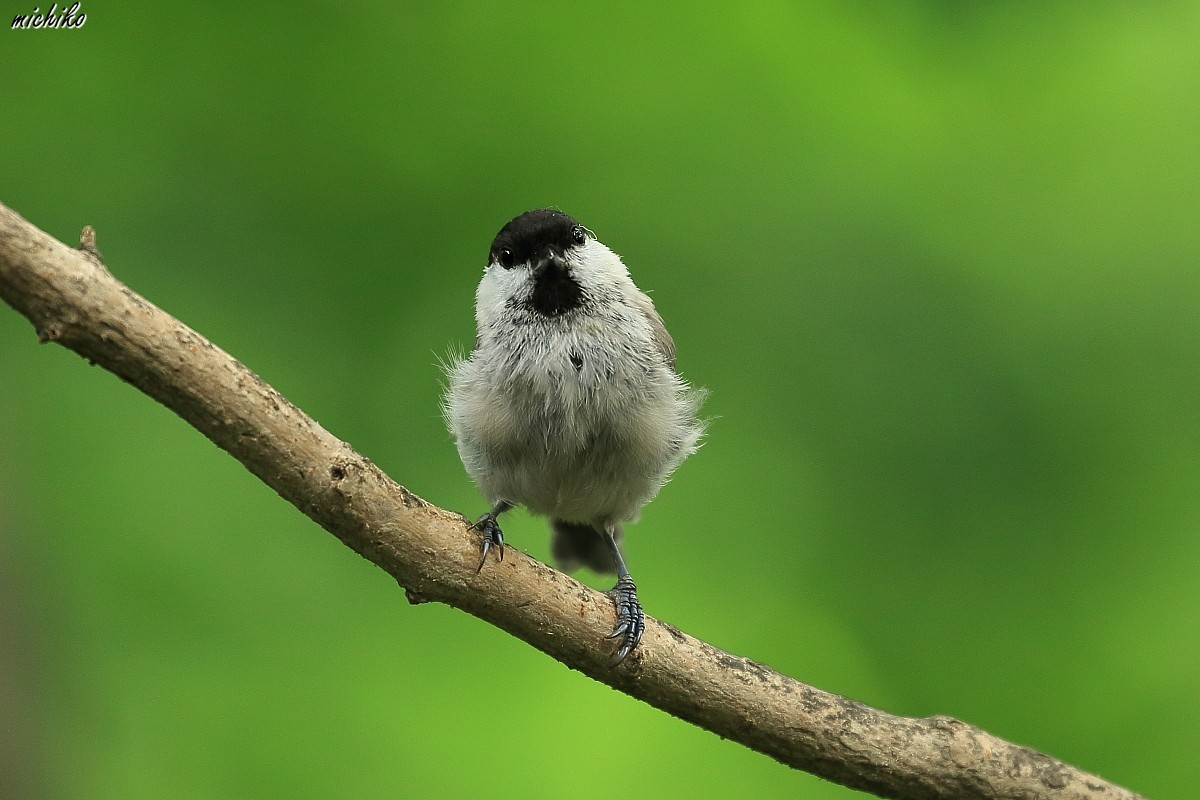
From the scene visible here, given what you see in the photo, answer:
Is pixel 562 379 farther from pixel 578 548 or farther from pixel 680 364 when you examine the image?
pixel 578 548

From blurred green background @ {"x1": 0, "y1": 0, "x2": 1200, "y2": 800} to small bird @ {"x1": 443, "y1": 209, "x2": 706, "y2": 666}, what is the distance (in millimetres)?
527

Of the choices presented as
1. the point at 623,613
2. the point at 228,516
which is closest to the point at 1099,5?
the point at 623,613

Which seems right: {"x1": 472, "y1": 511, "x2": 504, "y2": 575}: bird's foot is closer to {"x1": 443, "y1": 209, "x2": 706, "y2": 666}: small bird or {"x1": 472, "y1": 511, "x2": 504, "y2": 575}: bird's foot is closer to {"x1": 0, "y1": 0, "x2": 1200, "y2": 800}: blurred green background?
{"x1": 443, "y1": 209, "x2": 706, "y2": 666}: small bird

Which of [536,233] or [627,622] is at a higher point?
[536,233]

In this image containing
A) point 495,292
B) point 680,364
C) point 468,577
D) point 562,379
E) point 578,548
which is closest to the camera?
point 468,577

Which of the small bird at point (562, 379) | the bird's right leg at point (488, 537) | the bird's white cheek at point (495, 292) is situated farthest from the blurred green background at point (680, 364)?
the bird's right leg at point (488, 537)

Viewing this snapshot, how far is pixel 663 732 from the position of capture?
383cm

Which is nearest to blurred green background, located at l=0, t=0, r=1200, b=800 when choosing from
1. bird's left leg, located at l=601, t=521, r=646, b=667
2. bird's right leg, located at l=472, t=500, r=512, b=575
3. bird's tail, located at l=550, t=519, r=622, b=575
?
bird's tail, located at l=550, t=519, r=622, b=575

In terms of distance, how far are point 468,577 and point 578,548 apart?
64.4 inches

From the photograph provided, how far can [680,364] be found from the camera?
3980 millimetres

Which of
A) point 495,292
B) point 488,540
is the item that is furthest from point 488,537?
point 495,292

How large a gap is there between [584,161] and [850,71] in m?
1.10

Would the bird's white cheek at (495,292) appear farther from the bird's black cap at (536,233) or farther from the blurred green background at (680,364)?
the blurred green background at (680,364)

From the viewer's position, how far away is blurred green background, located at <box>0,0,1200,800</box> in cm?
354
